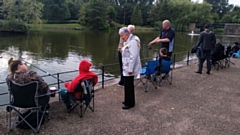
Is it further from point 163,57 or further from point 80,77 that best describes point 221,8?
point 80,77

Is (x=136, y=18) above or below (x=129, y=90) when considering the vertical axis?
above

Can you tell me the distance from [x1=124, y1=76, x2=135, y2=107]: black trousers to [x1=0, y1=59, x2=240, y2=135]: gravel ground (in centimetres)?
17

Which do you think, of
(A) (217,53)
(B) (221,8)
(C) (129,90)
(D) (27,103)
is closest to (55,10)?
(A) (217,53)

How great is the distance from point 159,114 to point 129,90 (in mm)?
767

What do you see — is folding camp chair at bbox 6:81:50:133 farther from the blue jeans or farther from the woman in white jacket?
the woman in white jacket

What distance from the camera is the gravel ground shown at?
396 cm

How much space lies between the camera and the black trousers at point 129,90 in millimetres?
4637

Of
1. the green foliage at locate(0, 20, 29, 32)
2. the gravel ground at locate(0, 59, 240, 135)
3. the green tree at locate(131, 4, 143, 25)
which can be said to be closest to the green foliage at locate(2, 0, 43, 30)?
the green foliage at locate(0, 20, 29, 32)

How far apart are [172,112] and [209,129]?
2.81 feet

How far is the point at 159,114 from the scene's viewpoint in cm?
463

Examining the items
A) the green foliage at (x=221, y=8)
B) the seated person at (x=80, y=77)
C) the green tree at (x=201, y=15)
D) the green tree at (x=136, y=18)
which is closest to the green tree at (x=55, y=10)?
the green tree at (x=136, y=18)

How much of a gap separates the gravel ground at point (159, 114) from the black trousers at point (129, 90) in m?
0.17

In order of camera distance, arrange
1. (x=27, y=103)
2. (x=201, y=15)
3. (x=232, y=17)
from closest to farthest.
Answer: (x=27, y=103) → (x=201, y=15) → (x=232, y=17)

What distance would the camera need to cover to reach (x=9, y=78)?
11.8 ft
